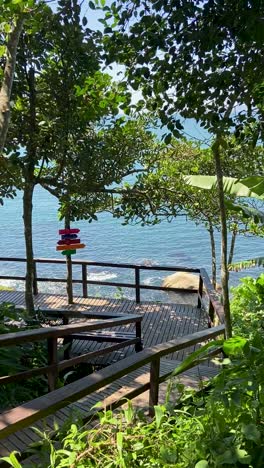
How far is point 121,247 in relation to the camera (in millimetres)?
27953

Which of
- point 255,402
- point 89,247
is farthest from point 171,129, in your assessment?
point 89,247

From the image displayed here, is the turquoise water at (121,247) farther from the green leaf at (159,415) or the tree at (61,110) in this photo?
the green leaf at (159,415)

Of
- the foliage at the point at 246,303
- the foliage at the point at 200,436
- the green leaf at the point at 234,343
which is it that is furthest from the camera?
the foliage at the point at 246,303

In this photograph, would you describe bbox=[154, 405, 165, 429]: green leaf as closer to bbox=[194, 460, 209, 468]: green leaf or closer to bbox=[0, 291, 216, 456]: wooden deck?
bbox=[194, 460, 209, 468]: green leaf

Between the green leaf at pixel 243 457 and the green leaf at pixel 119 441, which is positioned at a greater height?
the green leaf at pixel 243 457

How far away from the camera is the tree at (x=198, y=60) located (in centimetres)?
256

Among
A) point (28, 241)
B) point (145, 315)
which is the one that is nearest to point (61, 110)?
point (28, 241)

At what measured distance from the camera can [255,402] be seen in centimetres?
167

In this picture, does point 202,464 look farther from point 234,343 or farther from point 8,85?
point 8,85

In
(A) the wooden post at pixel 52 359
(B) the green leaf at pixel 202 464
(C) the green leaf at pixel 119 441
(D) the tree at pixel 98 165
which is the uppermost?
(D) the tree at pixel 98 165

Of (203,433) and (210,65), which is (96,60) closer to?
(210,65)

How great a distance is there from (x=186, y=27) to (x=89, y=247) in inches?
1015

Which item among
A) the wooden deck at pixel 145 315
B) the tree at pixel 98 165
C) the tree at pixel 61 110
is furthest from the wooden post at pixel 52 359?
the tree at pixel 98 165

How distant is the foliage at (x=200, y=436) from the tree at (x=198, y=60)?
4.37 feet
